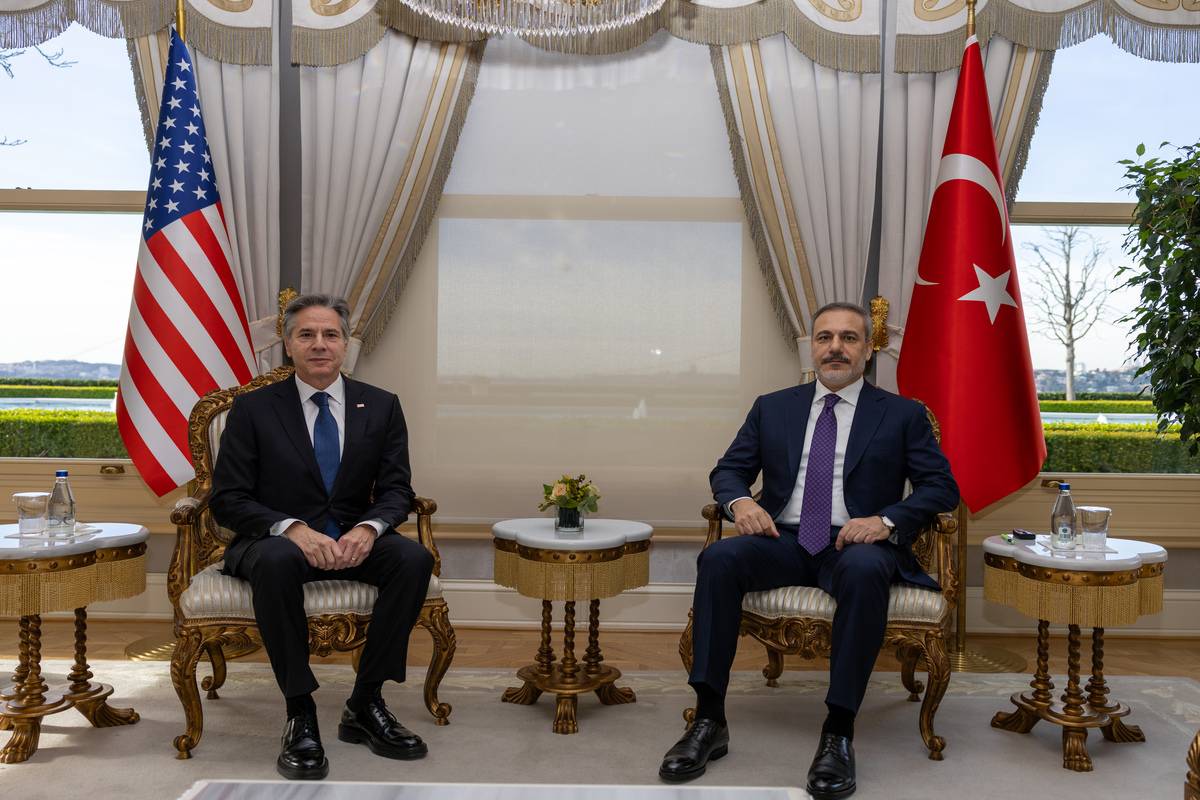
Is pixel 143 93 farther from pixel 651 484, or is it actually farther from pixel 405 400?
pixel 651 484

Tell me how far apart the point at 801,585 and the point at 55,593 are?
2.32 meters

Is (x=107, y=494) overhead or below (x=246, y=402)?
below

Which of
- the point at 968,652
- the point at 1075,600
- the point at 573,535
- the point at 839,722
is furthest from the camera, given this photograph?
the point at 968,652

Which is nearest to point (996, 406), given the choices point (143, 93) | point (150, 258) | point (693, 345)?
point (693, 345)

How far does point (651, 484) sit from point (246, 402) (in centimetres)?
204

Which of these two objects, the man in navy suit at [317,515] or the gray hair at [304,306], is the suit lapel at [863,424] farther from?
the gray hair at [304,306]

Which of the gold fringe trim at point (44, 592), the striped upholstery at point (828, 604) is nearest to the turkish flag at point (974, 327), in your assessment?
the striped upholstery at point (828, 604)

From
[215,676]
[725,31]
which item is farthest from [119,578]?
[725,31]

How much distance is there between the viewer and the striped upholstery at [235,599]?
111 inches

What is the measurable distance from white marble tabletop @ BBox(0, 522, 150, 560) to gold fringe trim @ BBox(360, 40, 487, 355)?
1.63 m

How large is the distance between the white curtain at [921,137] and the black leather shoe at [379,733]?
277 cm

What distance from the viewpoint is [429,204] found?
4.46m

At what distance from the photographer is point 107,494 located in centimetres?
455

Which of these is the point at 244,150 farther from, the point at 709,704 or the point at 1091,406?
the point at 1091,406
